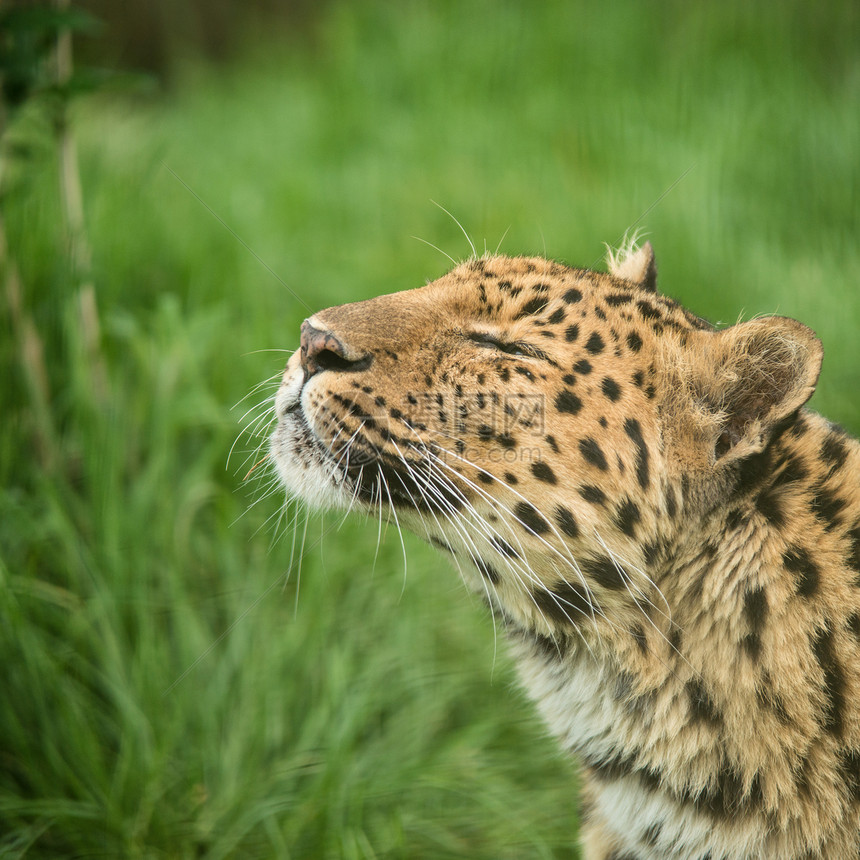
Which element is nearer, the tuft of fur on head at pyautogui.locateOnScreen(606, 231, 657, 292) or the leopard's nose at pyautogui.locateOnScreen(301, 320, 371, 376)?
the leopard's nose at pyautogui.locateOnScreen(301, 320, 371, 376)

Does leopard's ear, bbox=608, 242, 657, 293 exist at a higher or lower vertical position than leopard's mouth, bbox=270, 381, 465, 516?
higher

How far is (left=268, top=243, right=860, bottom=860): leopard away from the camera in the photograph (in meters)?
2.58

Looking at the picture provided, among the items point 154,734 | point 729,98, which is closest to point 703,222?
point 729,98

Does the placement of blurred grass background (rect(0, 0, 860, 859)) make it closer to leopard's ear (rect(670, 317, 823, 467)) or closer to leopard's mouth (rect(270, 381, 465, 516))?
leopard's mouth (rect(270, 381, 465, 516))

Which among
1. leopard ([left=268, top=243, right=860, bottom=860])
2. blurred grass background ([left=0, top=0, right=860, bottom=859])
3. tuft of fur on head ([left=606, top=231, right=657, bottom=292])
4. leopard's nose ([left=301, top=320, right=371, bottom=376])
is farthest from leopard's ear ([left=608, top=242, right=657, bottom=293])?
blurred grass background ([left=0, top=0, right=860, bottom=859])

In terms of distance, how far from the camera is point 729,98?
712 cm

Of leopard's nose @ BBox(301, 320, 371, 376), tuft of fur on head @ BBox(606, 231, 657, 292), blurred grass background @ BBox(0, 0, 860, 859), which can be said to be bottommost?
blurred grass background @ BBox(0, 0, 860, 859)

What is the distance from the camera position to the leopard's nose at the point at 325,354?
2.84 meters

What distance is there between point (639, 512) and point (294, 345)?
3.42 meters

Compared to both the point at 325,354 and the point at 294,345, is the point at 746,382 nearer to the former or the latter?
the point at 325,354

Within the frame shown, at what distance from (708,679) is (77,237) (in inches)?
157

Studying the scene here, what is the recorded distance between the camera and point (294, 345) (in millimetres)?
5672

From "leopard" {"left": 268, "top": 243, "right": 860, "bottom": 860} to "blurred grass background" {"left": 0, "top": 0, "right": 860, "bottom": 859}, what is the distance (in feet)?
3.06

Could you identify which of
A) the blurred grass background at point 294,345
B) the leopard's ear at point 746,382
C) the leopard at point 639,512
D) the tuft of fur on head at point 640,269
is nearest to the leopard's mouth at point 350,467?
the leopard at point 639,512
